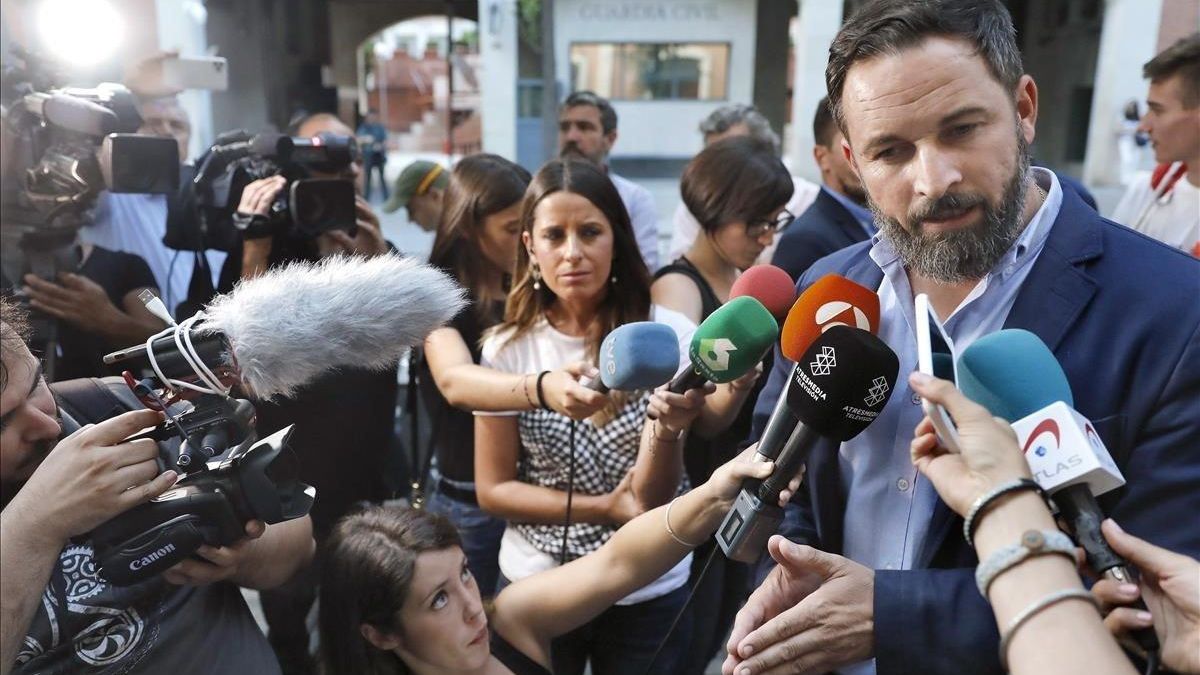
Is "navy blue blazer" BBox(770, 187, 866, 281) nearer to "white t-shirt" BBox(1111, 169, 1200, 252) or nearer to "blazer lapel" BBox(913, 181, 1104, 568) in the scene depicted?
"white t-shirt" BBox(1111, 169, 1200, 252)

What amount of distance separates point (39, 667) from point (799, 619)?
926 mm

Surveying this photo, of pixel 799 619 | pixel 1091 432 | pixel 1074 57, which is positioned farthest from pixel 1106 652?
pixel 1074 57

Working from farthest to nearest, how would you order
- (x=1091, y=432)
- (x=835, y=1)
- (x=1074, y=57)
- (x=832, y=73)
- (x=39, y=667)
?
1. (x=1074, y=57)
2. (x=835, y=1)
3. (x=832, y=73)
4. (x=39, y=667)
5. (x=1091, y=432)

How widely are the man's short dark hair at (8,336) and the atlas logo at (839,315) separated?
1.01 meters

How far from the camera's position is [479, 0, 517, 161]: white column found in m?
10.4

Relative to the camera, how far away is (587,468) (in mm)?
1965

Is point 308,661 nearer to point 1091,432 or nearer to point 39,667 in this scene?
point 39,667

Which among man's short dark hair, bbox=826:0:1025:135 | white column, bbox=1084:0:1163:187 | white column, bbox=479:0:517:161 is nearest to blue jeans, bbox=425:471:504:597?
man's short dark hair, bbox=826:0:1025:135

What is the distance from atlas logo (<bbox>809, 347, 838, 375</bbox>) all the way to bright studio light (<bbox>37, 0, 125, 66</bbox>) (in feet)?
7.00

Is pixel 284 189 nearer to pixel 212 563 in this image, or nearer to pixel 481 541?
pixel 481 541

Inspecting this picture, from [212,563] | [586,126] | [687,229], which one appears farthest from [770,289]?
[586,126]

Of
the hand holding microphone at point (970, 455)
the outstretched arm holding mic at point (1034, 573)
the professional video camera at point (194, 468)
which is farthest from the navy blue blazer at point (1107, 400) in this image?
the professional video camera at point (194, 468)

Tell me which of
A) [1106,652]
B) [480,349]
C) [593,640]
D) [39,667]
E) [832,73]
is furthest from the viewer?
[480,349]

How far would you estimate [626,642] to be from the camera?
1848 millimetres
